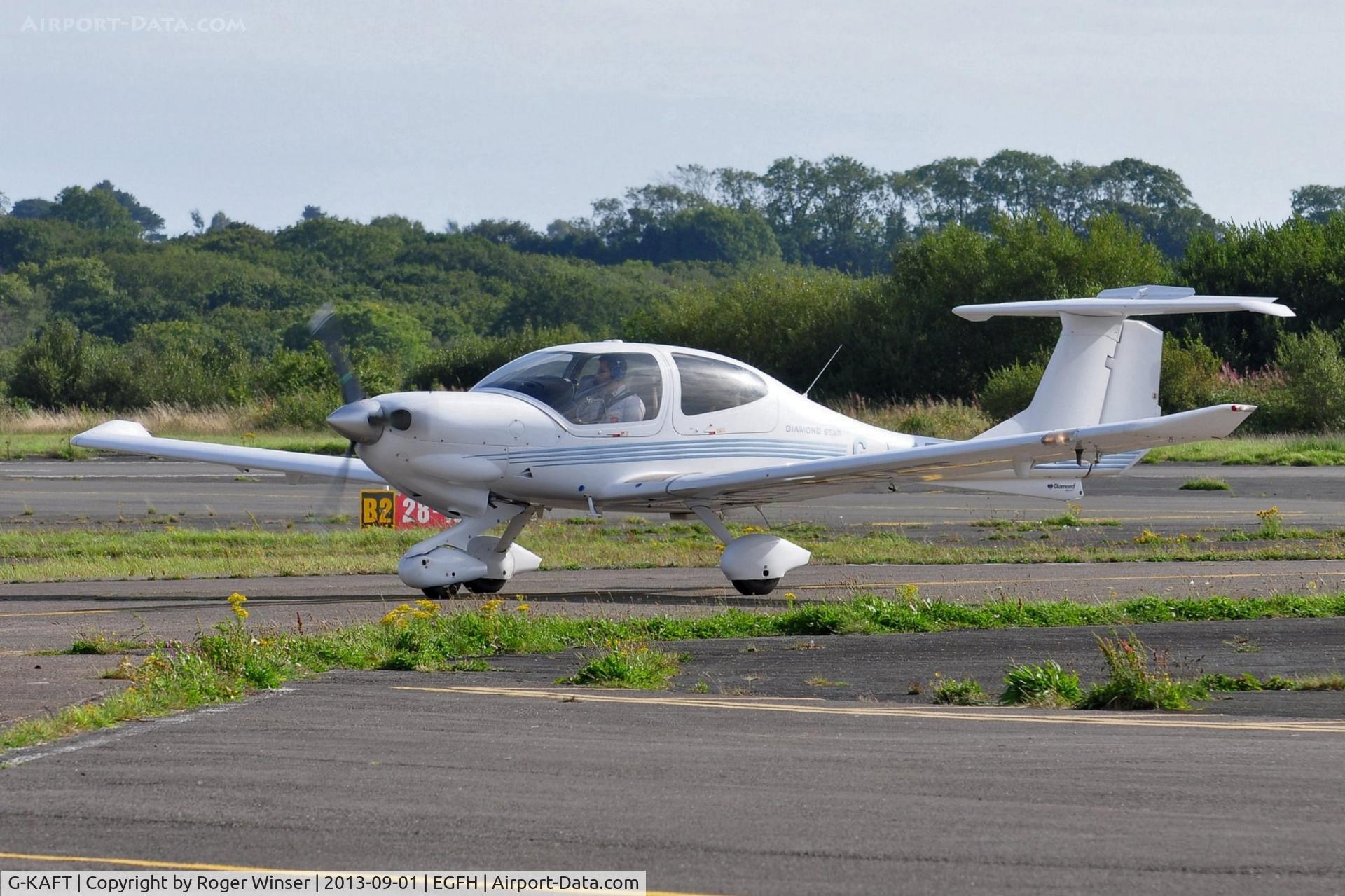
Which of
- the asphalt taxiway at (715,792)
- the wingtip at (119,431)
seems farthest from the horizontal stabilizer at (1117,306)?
the wingtip at (119,431)

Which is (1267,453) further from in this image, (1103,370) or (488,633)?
(488,633)

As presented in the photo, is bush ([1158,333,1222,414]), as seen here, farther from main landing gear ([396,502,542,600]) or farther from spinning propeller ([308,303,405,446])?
spinning propeller ([308,303,405,446])

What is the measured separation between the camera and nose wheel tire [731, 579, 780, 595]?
15843 millimetres

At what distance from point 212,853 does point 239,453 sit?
1318 cm

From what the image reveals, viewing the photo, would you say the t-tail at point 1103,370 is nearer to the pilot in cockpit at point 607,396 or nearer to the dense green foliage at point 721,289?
the pilot in cockpit at point 607,396

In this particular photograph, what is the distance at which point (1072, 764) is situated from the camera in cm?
717

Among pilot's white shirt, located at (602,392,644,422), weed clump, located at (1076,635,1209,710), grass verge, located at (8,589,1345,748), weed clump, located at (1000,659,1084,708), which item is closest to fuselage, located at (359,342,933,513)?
pilot's white shirt, located at (602,392,644,422)

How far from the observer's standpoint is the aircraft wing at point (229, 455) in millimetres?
18125

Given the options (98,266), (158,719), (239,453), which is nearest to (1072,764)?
(158,719)

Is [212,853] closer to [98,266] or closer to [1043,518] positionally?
[1043,518]

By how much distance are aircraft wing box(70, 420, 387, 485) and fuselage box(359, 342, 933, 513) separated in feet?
8.61

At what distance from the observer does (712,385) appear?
1648 centimetres

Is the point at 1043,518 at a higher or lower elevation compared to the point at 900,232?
lower

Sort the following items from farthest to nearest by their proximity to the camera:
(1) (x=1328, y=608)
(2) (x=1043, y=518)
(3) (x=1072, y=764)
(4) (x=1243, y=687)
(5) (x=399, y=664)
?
1. (2) (x=1043, y=518)
2. (1) (x=1328, y=608)
3. (5) (x=399, y=664)
4. (4) (x=1243, y=687)
5. (3) (x=1072, y=764)
